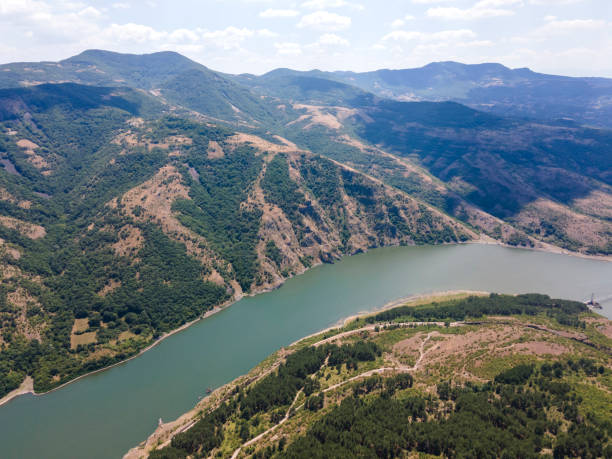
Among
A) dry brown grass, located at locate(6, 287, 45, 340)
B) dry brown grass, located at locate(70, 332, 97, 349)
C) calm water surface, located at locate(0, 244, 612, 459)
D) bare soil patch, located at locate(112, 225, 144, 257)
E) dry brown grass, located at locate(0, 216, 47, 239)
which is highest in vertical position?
dry brown grass, located at locate(0, 216, 47, 239)

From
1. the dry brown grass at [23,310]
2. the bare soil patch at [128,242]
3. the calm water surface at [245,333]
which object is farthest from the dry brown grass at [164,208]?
the dry brown grass at [23,310]

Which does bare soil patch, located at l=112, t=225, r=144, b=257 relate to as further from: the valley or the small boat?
the small boat

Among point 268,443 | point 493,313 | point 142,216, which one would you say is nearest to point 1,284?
point 142,216

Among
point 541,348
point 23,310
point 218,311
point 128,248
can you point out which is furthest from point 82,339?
point 541,348

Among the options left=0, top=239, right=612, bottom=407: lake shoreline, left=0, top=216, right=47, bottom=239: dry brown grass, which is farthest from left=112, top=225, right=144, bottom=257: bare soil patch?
left=0, top=239, right=612, bottom=407: lake shoreline

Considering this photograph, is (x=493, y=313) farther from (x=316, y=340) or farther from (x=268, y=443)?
(x=268, y=443)

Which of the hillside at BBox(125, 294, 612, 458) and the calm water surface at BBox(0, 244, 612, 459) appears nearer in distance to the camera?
the hillside at BBox(125, 294, 612, 458)

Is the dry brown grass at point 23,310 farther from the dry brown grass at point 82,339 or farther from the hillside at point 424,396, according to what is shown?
the hillside at point 424,396
